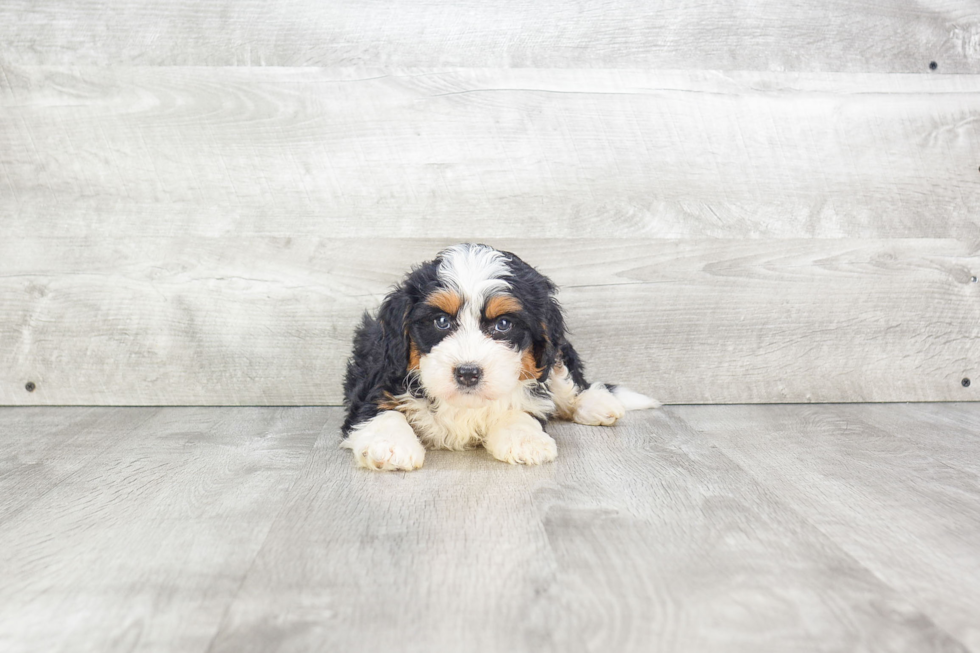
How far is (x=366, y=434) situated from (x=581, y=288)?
1.14m

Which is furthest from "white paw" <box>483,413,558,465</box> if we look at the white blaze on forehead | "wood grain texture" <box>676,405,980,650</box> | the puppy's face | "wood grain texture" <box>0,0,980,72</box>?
"wood grain texture" <box>0,0,980,72</box>

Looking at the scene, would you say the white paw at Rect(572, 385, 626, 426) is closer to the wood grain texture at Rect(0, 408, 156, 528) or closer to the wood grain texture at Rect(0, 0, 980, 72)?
the wood grain texture at Rect(0, 0, 980, 72)

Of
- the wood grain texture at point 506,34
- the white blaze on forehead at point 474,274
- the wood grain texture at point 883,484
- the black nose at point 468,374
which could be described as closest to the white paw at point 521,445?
the black nose at point 468,374

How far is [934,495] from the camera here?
1.78m

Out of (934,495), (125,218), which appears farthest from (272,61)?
(934,495)

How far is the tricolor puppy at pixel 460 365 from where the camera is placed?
1998 mm

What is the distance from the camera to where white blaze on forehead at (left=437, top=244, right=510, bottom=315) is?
2047mm

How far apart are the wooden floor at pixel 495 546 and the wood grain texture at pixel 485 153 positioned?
34.8 inches

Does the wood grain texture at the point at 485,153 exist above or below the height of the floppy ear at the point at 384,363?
above

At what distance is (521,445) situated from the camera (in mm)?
2070

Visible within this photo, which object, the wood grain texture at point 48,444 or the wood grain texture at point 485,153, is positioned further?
the wood grain texture at point 485,153

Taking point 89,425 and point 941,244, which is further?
point 941,244

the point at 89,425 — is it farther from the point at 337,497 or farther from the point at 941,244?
the point at 941,244

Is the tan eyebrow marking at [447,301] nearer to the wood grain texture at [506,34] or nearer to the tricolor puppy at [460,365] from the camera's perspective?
the tricolor puppy at [460,365]
